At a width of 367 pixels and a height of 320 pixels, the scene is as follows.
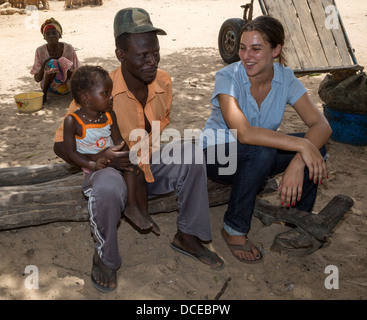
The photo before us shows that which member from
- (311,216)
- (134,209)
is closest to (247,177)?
(311,216)

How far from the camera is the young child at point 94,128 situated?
2.23m

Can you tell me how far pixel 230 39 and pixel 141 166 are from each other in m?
5.92

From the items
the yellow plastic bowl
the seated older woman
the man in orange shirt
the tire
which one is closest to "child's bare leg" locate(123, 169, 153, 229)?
the man in orange shirt

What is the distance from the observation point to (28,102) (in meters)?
5.43

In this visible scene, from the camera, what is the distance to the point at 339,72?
4.50 meters

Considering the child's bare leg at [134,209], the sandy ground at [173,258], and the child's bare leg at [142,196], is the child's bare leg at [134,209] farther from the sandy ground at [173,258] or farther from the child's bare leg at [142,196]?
the sandy ground at [173,258]

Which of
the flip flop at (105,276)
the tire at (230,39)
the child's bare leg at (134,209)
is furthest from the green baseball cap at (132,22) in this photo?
the tire at (230,39)

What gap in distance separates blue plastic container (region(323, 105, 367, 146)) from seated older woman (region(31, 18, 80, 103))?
394cm

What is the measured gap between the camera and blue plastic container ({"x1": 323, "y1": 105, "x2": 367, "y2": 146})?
4.33 m

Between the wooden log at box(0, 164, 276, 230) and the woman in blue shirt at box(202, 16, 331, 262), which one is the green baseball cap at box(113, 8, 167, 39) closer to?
the woman in blue shirt at box(202, 16, 331, 262)

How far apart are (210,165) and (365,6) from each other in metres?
12.6

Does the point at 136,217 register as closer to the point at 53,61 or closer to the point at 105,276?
the point at 105,276
